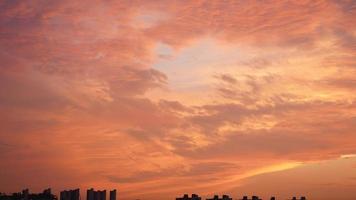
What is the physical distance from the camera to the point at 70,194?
158875mm

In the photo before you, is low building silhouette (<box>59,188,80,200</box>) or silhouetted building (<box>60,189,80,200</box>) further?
silhouetted building (<box>60,189,80,200</box>)

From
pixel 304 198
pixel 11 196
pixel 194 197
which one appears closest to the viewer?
pixel 11 196

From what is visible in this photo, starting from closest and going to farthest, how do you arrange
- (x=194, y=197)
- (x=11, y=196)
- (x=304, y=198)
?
1. (x=11, y=196)
2. (x=194, y=197)
3. (x=304, y=198)

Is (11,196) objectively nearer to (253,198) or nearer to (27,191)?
(27,191)

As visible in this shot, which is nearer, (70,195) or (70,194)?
(70,195)

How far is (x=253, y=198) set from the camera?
173 m

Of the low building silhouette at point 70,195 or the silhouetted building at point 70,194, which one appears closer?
the low building silhouette at point 70,195

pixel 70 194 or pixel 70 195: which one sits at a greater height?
pixel 70 194

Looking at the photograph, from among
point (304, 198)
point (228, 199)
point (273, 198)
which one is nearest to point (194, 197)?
point (228, 199)

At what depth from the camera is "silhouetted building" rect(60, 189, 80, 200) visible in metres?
158

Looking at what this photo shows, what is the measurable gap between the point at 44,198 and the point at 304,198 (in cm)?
8247

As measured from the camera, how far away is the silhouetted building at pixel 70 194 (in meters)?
158

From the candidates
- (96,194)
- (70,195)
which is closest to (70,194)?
(70,195)

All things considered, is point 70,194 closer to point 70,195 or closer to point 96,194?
point 70,195
